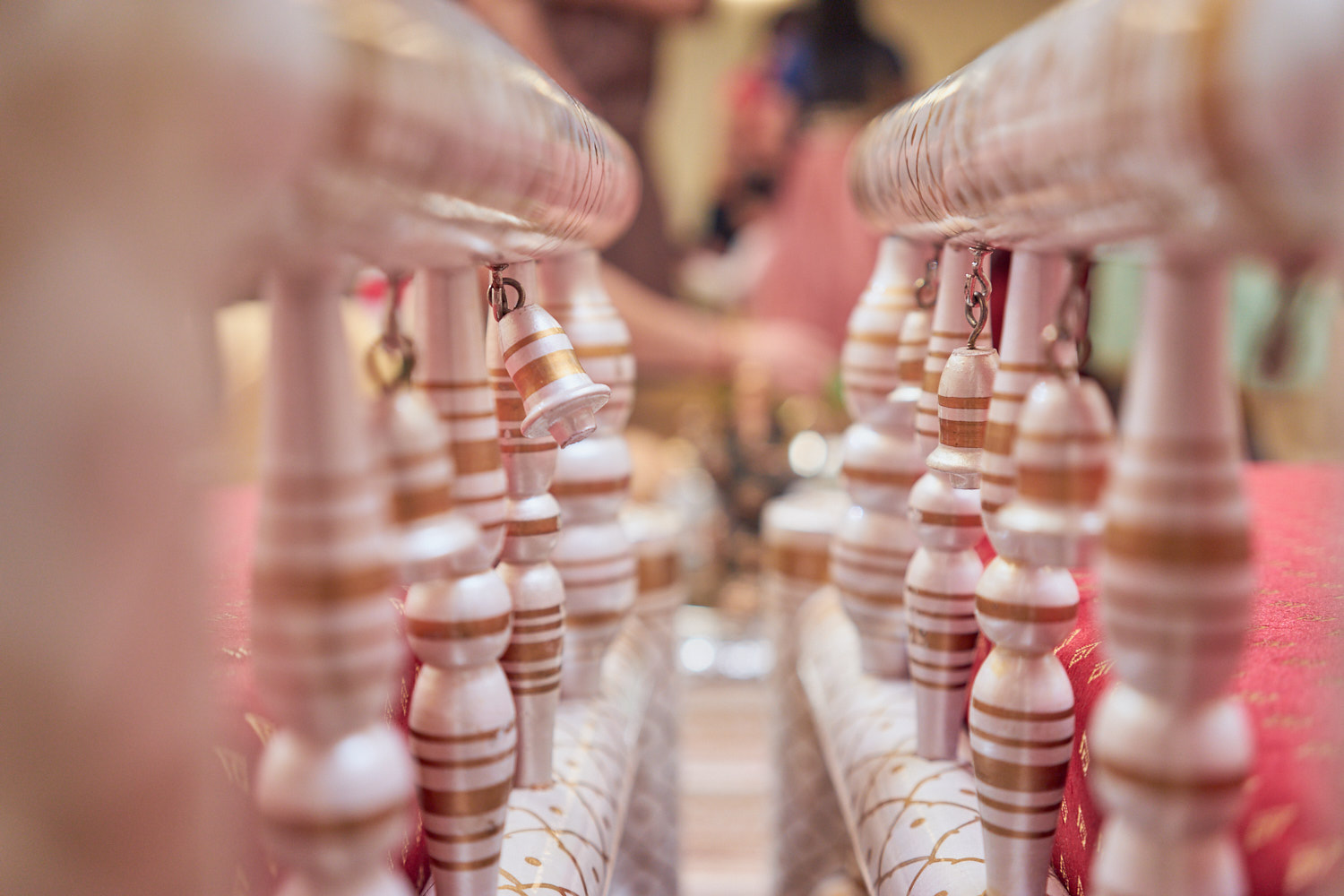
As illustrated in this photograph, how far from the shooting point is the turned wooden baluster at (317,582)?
19 cm

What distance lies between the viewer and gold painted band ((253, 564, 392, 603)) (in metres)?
0.19

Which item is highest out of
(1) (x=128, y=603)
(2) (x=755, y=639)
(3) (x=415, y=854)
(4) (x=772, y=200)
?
(4) (x=772, y=200)

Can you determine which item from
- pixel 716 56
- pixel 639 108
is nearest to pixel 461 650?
pixel 639 108

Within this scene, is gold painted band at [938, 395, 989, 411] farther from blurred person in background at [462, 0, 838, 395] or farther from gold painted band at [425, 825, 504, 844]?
blurred person in background at [462, 0, 838, 395]

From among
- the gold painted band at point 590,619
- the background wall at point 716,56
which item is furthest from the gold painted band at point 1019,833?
the background wall at point 716,56

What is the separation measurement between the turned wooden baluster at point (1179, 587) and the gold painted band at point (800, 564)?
443 mm

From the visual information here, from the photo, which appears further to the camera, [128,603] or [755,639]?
[755,639]

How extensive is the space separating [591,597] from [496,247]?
0.76ft

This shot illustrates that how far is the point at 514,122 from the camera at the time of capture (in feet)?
0.72

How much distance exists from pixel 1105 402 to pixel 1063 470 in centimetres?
2

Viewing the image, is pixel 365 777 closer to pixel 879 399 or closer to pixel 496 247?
pixel 496 247

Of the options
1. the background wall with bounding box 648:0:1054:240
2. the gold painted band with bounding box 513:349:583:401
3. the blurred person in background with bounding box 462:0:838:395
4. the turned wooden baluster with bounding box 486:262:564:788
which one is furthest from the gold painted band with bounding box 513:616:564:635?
the background wall with bounding box 648:0:1054:240

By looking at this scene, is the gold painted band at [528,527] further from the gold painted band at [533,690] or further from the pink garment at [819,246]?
the pink garment at [819,246]

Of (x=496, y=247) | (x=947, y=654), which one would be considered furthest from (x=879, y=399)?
(x=496, y=247)
